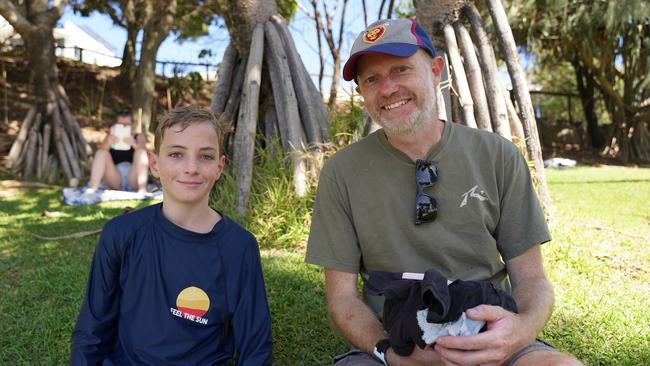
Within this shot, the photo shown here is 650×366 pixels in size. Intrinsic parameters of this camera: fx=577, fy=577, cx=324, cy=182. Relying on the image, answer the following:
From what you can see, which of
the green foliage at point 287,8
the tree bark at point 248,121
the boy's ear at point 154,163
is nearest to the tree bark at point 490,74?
the tree bark at point 248,121

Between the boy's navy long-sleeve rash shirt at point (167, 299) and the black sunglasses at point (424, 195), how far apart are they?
0.71 m

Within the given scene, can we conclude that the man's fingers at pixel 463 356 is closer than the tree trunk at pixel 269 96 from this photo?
Yes

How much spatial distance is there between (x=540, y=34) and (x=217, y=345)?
14947mm

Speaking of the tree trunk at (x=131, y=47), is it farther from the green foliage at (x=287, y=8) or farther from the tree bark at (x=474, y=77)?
the tree bark at (x=474, y=77)

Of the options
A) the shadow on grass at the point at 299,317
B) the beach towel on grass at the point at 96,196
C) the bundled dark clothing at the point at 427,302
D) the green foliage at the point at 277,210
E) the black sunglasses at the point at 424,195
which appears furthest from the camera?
the beach towel on grass at the point at 96,196

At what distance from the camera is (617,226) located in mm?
5477

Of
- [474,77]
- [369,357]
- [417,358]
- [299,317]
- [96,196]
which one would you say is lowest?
[96,196]

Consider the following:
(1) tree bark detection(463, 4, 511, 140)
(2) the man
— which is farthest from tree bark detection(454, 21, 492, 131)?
(2) the man

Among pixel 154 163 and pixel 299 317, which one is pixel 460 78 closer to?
pixel 299 317

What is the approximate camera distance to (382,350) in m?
1.90

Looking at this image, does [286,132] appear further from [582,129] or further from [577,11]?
[582,129]

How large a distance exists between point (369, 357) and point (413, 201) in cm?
58

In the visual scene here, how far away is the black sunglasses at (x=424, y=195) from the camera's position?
6.90ft

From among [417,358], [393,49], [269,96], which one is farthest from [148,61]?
[417,358]
